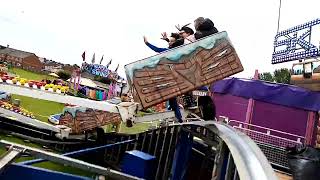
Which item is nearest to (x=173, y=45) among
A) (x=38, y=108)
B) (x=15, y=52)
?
(x=38, y=108)

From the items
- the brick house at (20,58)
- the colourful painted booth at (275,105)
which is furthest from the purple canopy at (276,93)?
the brick house at (20,58)

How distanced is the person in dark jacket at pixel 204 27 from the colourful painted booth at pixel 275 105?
8902 millimetres

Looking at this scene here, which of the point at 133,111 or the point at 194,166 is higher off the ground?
the point at 133,111

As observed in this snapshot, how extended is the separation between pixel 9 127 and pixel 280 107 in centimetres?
950

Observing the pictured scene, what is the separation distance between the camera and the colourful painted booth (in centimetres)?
1401

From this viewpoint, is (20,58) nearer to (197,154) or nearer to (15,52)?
(15,52)

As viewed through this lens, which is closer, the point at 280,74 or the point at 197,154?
the point at 197,154

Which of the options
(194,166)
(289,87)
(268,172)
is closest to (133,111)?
(194,166)

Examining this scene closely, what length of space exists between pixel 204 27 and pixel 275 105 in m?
10.6

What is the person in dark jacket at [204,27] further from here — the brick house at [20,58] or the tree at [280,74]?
the brick house at [20,58]

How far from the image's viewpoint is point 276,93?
48.0 feet

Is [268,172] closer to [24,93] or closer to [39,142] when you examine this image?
[24,93]

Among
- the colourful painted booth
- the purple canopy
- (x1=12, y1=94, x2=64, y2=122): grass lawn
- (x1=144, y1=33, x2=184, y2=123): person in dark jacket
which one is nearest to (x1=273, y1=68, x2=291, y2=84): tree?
(x1=12, y1=94, x2=64, y2=122): grass lawn

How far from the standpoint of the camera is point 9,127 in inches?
398
